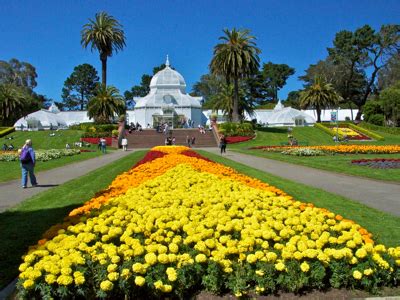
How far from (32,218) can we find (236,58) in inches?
1807

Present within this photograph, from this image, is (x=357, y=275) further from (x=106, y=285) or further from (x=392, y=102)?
(x=392, y=102)

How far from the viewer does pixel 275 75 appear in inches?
4144

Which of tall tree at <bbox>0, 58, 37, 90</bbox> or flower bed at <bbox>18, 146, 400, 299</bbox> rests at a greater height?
tall tree at <bbox>0, 58, 37, 90</bbox>

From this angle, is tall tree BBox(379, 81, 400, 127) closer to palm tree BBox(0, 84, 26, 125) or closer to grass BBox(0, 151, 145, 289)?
grass BBox(0, 151, 145, 289)

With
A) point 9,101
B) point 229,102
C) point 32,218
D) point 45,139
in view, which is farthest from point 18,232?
point 9,101

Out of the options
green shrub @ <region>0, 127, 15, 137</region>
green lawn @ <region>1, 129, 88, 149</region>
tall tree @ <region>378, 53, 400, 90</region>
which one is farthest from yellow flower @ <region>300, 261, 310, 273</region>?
tall tree @ <region>378, 53, 400, 90</region>

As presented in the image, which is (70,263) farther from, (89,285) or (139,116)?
(139,116)

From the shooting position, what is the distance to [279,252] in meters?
4.87

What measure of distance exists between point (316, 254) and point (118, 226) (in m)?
2.63

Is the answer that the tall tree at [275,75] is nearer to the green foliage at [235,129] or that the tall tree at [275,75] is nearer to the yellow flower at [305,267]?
the green foliage at [235,129]

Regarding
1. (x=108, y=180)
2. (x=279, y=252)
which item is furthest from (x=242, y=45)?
(x=279, y=252)

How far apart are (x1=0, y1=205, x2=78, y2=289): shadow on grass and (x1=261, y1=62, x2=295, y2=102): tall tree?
99.5 m

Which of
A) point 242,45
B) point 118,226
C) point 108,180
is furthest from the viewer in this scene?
point 242,45

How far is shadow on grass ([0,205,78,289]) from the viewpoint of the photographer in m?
5.55
